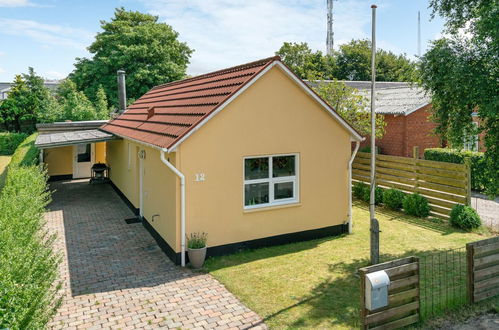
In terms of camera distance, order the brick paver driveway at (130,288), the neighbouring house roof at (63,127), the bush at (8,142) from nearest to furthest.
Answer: the brick paver driveway at (130,288) < the neighbouring house roof at (63,127) < the bush at (8,142)

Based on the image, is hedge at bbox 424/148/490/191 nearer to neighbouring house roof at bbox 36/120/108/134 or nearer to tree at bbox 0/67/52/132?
neighbouring house roof at bbox 36/120/108/134

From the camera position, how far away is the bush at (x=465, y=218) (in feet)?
41.1

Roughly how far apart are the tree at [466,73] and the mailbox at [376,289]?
4.76 m

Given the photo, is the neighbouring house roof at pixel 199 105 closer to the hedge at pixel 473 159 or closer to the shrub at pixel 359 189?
the shrub at pixel 359 189

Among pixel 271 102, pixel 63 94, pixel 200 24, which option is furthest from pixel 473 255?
pixel 63 94

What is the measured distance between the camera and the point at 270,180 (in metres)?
11.2

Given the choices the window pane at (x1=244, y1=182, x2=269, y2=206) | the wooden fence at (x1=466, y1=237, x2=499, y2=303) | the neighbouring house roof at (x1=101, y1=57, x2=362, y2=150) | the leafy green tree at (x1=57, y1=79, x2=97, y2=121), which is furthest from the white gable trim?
the leafy green tree at (x1=57, y1=79, x2=97, y2=121)

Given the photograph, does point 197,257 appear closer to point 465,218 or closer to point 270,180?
point 270,180

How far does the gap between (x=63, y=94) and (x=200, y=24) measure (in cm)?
3180

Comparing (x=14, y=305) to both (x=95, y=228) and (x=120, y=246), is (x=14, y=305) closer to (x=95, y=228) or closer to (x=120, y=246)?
(x=120, y=246)

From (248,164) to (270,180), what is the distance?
84cm

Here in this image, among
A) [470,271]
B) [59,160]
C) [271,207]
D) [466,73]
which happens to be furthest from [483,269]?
[59,160]

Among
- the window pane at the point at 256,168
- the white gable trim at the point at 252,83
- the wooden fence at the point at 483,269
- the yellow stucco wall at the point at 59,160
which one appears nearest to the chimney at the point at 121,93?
the yellow stucco wall at the point at 59,160

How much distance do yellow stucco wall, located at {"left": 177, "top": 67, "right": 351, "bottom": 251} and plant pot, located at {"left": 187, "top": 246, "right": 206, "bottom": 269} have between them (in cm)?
60
